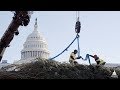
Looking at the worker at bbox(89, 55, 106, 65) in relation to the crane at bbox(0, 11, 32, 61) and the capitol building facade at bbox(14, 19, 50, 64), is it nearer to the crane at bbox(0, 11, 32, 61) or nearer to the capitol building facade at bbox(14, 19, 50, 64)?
the crane at bbox(0, 11, 32, 61)

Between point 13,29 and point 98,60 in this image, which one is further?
point 98,60

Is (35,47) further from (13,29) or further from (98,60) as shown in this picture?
(13,29)

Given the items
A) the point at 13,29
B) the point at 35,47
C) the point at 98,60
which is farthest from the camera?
the point at 35,47

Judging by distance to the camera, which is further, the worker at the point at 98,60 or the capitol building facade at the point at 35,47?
the capitol building facade at the point at 35,47

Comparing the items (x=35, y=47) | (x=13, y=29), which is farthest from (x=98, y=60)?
(x=35, y=47)

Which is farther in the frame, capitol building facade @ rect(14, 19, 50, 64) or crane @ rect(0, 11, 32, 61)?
capitol building facade @ rect(14, 19, 50, 64)

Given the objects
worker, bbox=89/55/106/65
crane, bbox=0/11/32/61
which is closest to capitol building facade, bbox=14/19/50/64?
worker, bbox=89/55/106/65

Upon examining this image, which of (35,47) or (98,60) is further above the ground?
(98,60)

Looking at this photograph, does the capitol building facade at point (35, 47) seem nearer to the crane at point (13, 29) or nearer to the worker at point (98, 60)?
the worker at point (98, 60)

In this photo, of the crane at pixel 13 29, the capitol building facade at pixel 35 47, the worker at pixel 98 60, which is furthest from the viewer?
the capitol building facade at pixel 35 47

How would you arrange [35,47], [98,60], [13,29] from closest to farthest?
[13,29]
[98,60]
[35,47]

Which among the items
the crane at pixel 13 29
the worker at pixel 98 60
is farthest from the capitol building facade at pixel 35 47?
the crane at pixel 13 29
